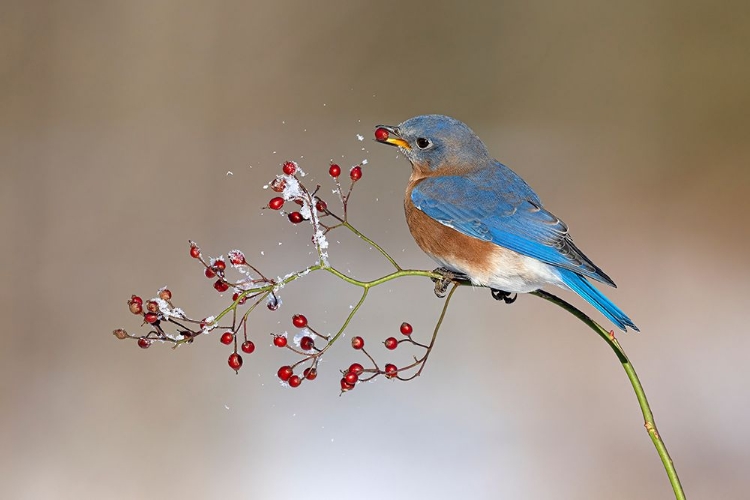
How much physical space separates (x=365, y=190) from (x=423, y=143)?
1728 mm

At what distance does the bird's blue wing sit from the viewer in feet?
4.20

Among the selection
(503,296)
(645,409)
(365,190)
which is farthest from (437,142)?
(365,190)

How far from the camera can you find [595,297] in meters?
1.18

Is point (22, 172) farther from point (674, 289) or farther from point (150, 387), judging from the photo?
point (674, 289)

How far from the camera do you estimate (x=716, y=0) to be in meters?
3.01

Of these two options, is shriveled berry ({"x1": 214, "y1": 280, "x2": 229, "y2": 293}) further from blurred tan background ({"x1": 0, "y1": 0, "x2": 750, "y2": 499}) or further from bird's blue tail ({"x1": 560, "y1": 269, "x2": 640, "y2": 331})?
blurred tan background ({"x1": 0, "y1": 0, "x2": 750, "y2": 499})

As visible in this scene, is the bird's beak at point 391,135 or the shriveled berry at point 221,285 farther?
the bird's beak at point 391,135

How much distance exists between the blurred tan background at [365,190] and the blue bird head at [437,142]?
4.57 ft

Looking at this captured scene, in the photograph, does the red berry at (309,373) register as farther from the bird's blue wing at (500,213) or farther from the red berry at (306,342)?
the bird's blue wing at (500,213)

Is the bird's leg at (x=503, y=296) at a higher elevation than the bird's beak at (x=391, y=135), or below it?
below

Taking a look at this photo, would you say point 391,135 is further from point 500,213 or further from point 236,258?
point 236,258

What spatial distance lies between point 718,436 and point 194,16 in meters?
2.42

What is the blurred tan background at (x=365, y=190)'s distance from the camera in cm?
282

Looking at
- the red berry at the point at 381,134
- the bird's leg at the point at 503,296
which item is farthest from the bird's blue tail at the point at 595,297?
the red berry at the point at 381,134
